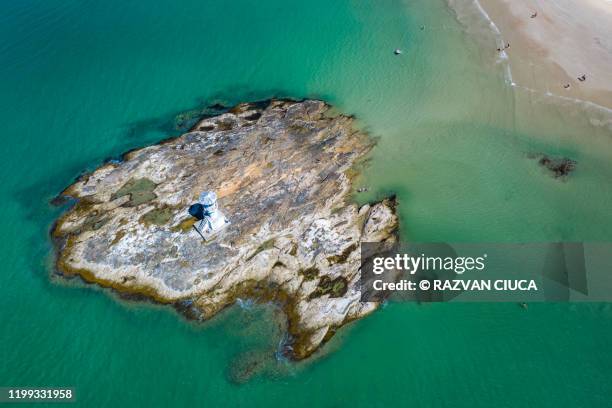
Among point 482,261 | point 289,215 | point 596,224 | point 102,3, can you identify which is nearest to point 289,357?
point 289,215

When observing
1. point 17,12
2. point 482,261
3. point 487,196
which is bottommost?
point 482,261

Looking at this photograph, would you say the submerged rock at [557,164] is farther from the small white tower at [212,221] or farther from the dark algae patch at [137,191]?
the dark algae patch at [137,191]

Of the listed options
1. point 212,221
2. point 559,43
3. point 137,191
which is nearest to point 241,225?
point 212,221

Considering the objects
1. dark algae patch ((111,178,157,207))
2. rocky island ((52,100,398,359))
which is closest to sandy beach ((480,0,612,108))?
rocky island ((52,100,398,359))

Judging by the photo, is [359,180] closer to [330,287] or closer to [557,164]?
[330,287]

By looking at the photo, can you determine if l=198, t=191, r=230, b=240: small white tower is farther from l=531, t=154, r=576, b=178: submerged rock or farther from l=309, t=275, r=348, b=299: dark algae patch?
l=531, t=154, r=576, b=178: submerged rock

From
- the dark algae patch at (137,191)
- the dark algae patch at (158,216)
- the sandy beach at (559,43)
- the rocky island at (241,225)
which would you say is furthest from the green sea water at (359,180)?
the dark algae patch at (158,216)

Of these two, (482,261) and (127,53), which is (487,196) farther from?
(127,53)
